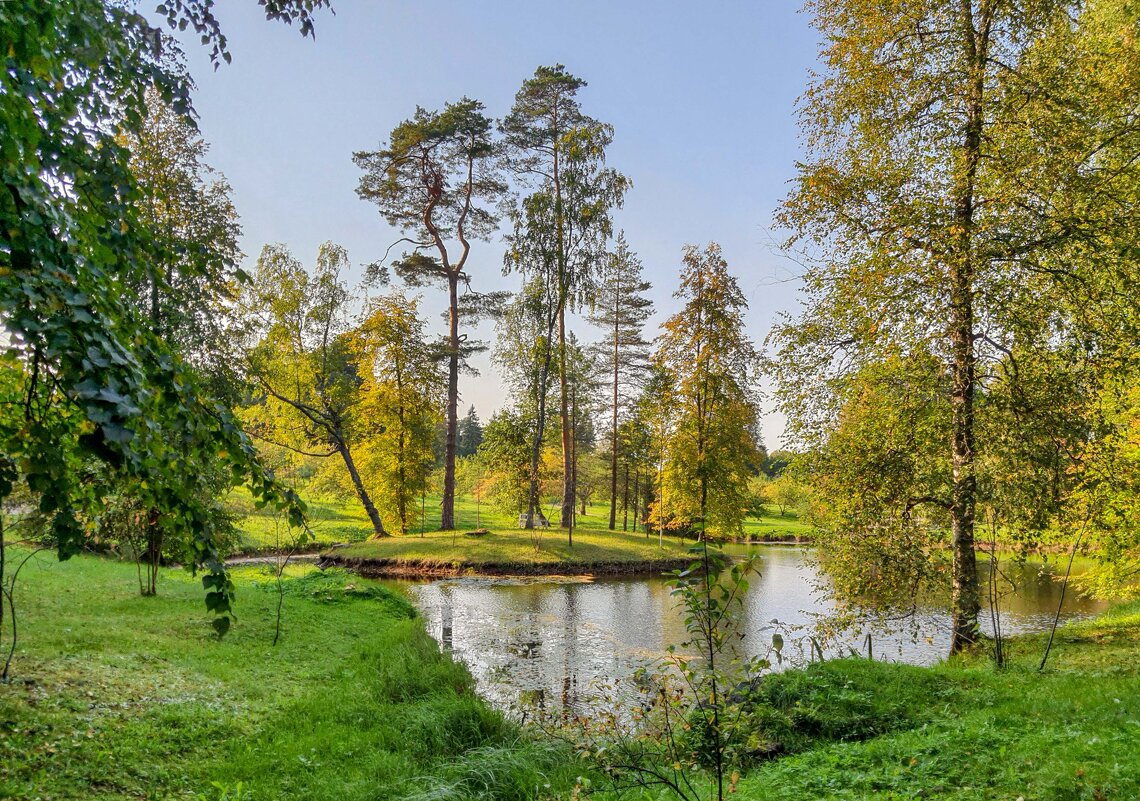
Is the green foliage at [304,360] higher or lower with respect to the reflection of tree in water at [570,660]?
higher

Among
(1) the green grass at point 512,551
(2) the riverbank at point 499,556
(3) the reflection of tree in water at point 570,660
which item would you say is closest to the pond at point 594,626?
(3) the reflection of tree in water at point 570,660

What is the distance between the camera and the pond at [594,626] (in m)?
9.81

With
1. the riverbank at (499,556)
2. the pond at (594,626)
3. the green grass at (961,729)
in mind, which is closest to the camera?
the green grass at (961,729)

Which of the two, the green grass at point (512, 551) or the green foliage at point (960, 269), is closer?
the green foliage at point (960, 269)

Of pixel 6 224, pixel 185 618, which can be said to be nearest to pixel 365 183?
pixel 185 618

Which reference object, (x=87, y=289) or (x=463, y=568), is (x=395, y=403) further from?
(x=87, y=289)

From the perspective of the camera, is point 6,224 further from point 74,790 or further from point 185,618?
point 185,618

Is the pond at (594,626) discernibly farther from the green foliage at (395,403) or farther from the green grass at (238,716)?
the green foliage at (395,403)

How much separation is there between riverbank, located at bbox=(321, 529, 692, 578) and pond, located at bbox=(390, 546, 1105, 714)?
1282 mm

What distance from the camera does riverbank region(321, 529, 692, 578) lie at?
2230 cm

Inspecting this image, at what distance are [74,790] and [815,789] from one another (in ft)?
16.9

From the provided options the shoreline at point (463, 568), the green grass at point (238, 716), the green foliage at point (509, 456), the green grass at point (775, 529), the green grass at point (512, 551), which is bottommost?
the green grass at point (775, 529)

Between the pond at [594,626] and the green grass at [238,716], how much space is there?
1.73 metres

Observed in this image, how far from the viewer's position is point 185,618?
32.1 ft
